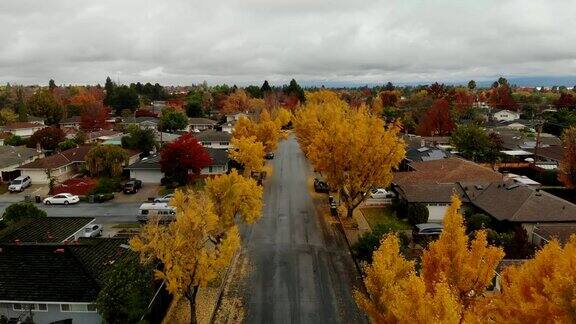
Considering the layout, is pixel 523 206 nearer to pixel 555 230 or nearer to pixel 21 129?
pixel 555 230

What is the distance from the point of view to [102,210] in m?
44.1

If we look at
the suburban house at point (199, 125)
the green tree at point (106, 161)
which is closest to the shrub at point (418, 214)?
the green tree at point (106, 161)

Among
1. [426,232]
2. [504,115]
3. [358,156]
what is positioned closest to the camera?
[426,232]

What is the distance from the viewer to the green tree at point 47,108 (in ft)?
351

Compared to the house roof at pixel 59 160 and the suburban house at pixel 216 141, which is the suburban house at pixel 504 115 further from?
the house roof at pixel 59 160

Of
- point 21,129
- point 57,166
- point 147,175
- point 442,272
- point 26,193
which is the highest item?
point 442,272

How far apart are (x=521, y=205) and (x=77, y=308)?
1247 inches

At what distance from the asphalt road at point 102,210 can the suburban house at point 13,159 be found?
9.98 m

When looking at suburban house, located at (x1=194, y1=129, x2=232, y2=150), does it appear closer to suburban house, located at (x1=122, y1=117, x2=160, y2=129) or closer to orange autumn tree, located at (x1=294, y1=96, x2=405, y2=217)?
suburban house, located at (x1=122, y1=117, x2=160, y2=129)

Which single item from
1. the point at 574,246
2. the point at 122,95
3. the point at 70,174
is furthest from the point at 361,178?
the point at 122,95

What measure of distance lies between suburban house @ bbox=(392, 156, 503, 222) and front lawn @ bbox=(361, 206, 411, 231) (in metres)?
1.93

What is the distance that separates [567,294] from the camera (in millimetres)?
12531

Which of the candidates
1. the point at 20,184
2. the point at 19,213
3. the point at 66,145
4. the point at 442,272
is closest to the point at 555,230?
the point at 442,272

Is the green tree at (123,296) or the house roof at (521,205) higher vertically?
the green tree at (123,296)
